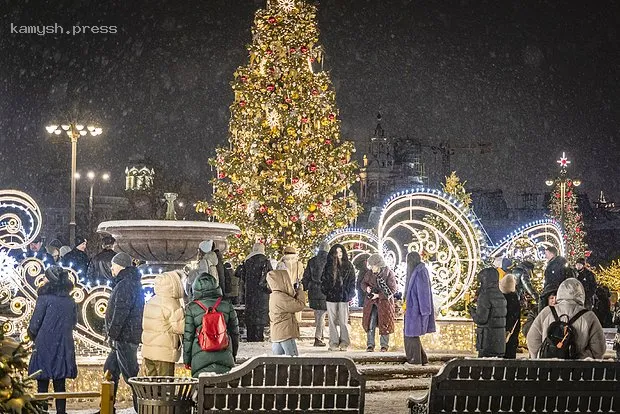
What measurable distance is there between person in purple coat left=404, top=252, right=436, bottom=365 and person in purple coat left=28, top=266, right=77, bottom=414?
582 cm

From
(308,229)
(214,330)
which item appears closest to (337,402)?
(214,330)

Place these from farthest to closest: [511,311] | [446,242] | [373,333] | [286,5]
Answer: [286,5]
[446,242]
[373,333]
[511,311]

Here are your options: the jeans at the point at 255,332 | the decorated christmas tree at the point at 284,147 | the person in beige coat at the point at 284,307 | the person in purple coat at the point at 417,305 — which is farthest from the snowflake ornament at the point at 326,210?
the person in beige coat at the point at 284,307

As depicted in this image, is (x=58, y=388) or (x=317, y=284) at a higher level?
(x=317, y=284)

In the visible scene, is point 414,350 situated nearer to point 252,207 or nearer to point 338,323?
point 338,323

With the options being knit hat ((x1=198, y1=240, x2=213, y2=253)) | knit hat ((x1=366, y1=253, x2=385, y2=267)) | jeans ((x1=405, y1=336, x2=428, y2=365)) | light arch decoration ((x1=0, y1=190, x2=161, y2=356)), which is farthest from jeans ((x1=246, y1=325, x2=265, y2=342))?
knit hat ((x1=198, y1=240, x2=213, y2=253))

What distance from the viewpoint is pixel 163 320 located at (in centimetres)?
1066

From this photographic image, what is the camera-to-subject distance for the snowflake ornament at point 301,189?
2405 cm

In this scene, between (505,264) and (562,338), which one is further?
(505,264)

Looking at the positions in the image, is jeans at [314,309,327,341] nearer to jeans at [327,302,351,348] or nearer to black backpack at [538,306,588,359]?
jeans at [327,302,351,348]

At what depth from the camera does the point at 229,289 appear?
1756 centimetres

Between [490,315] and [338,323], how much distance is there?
118 inches

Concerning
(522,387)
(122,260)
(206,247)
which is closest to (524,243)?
(206,247)

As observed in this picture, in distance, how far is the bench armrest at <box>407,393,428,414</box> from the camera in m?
9.06
